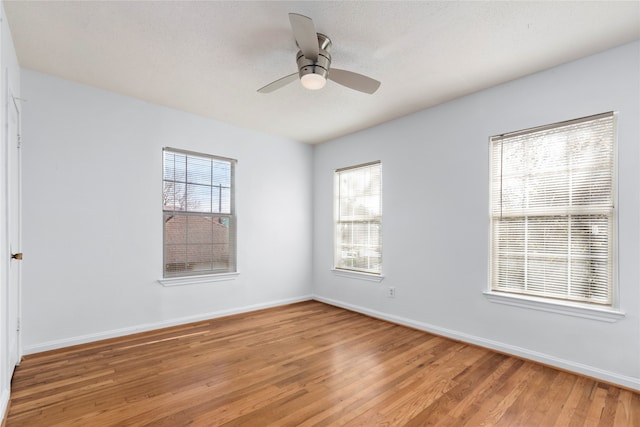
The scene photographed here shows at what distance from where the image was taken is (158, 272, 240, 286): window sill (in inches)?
153

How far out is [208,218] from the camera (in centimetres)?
430

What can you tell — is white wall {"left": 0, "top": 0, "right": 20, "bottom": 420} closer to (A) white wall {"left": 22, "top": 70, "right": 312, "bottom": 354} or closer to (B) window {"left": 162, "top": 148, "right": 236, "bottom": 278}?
(A) white wall {"left": 22, "top": 70, "right": 312, "bottom": 354}

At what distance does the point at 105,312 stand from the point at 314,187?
336 cm

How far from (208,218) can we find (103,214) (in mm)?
1192

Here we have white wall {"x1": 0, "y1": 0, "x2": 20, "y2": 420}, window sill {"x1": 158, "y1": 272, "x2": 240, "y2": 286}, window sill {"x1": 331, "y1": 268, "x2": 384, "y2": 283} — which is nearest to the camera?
white wall {"x1": 0, "y1": 0, "x2": 20, "y2": 420}

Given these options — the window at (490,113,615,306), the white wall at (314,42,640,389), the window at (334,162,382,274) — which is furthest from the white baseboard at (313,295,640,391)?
the window at (334,162,382,274)

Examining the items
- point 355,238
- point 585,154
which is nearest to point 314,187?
point 355,238

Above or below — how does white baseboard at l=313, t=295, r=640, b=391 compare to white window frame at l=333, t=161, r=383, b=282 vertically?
below

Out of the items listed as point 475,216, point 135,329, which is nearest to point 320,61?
point 475,216

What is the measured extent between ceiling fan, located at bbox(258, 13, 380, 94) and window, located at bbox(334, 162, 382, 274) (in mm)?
2061

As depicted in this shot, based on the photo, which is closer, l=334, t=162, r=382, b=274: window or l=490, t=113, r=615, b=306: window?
l=490, t=113, r=615, b=306: window

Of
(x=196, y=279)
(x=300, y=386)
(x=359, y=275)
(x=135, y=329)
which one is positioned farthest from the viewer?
(x=359, y=275)

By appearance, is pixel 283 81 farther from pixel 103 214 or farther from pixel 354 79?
pixel 103 214

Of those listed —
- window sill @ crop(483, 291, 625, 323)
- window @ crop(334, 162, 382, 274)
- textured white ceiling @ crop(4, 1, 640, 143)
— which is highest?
textured white ceiling @ crop(4, 1, 640, 143)
